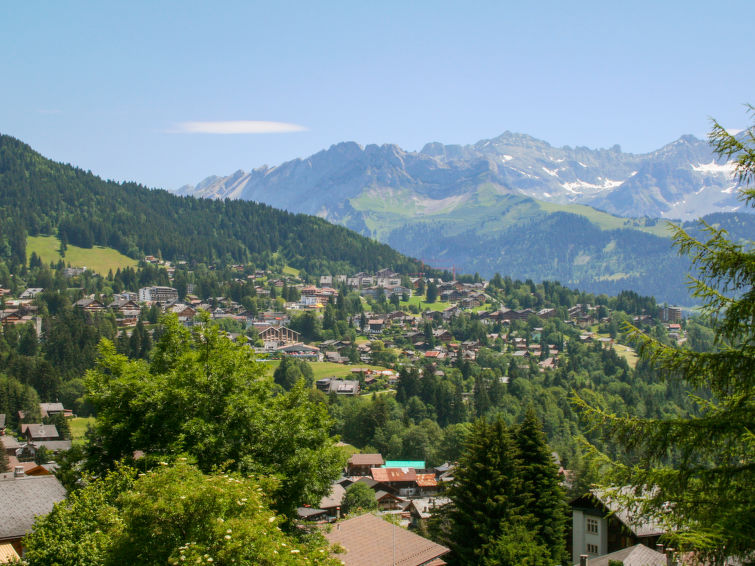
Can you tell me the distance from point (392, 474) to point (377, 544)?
162ft

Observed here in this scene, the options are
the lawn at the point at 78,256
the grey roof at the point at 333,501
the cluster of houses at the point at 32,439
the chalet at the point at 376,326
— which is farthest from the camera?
the lawn at the point at 78,256

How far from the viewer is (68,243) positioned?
199 metres

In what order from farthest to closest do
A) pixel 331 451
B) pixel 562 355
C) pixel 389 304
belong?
pixel 389 304
pixel 562 355
pixel 331 451

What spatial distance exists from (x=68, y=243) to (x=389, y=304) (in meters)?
→ 88.0

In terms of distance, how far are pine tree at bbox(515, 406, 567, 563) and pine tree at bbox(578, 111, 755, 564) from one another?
2227 centimetres

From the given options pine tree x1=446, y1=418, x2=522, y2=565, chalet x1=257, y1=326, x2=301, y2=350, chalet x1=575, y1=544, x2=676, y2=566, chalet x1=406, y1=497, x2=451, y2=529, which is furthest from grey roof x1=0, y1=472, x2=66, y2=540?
chalet x1=257, y1=326, x2=301, y2=350

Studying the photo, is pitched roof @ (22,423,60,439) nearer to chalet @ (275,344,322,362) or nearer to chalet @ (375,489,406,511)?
chalet @ (375,489,406,511)

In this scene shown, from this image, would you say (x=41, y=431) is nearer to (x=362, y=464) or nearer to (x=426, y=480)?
(x=362, y=464)

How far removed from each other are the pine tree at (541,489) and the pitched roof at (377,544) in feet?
22.2

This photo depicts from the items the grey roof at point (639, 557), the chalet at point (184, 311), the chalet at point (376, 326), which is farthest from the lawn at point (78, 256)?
the grey roof at point (639, 557)

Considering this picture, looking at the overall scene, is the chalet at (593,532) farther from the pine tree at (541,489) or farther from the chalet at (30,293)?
the chalet at (30,293)

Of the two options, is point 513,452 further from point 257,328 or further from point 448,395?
point 257,328

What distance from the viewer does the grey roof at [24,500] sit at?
2434cm

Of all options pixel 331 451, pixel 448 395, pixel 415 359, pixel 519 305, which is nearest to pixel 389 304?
pixel 519 305
